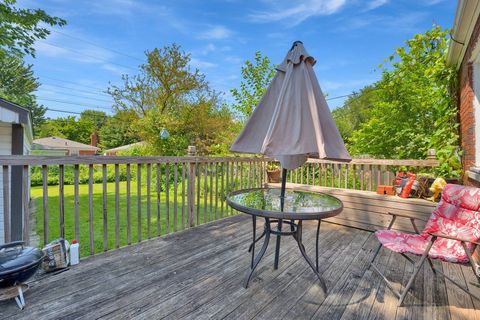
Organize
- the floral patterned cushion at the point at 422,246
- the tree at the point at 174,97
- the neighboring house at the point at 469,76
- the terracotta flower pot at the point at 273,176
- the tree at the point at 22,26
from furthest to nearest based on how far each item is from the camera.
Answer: the tree at the point at 174,97, the tree at the point at 22,26, the terracotta flower pot at the point at 273,176, the neighboring house at the point at 469,76, the floral patterned cushion at the point at 422,246

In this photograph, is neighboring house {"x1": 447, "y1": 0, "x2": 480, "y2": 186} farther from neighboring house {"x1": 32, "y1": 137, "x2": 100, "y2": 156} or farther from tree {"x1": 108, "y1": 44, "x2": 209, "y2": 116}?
neighboring house {"x1": 32, "y1": 137, "x2": 100, "y2": 156}

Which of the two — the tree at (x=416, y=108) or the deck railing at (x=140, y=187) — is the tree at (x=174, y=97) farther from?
the tree at (x=416, y=108)

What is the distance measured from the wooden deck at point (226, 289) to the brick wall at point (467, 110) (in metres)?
1.49

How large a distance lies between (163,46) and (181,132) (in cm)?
457

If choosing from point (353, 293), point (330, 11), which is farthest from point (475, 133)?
point (330, 11)

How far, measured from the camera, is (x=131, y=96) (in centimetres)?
1285

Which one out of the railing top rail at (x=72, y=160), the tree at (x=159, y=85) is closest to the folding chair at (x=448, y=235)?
the railing top rail at (x=72, y=160)

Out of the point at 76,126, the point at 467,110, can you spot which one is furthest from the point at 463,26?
the point at 76,126

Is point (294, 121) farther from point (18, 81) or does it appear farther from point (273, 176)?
point (18, 81)

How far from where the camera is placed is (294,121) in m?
2.05

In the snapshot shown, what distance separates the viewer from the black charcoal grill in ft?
5.78

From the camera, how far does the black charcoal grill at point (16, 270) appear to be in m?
1.76

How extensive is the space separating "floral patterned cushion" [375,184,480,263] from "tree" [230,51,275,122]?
16.8ft

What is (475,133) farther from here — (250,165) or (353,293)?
(250,165)
